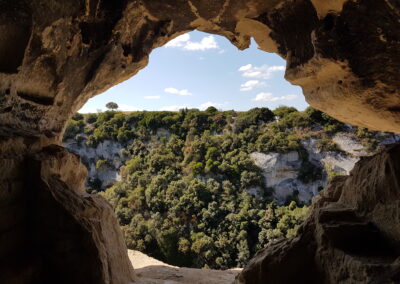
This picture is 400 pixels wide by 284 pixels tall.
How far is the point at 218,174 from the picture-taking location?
83.6ft

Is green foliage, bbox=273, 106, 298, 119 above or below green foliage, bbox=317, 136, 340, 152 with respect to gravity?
above

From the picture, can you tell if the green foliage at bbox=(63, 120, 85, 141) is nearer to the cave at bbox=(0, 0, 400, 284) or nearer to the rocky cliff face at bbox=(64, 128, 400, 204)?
the rocky cliff face at bbox=(64, 128, 400, 204)

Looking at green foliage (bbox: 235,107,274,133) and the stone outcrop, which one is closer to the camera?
the stone outcrop

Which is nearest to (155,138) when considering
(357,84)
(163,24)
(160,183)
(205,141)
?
(205,141)

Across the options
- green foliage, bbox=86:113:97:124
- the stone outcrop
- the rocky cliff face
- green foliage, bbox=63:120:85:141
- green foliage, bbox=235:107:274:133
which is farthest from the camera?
green foliage, bbox=86:113:97:124

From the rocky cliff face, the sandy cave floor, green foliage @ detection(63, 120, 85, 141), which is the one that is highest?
green foliage @ detection(63, 120, 85, 141)

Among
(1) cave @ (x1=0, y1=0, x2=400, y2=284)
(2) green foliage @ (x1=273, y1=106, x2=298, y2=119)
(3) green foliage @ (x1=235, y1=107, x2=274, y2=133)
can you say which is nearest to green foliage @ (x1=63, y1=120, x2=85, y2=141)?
(3) green foliage @ (x1=235, y1=107, x2=274, y2=133)

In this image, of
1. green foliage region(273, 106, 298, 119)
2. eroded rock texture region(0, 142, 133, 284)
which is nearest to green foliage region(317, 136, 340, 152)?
green foliage region(273, 106, 298, 119)

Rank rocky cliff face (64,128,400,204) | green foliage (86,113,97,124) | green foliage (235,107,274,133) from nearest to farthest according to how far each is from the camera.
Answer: rocky cliff face (64,128,400,204) → green foliage (235,107,274,133) → green foliage (86,113,97,124)

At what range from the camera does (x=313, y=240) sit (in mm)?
3795

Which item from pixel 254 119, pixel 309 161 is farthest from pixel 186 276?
pixel 254 119

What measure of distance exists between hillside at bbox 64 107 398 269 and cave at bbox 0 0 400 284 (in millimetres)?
15189

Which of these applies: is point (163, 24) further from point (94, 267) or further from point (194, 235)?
point (194, 235)

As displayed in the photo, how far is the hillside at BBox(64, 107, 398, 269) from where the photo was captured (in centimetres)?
1989
